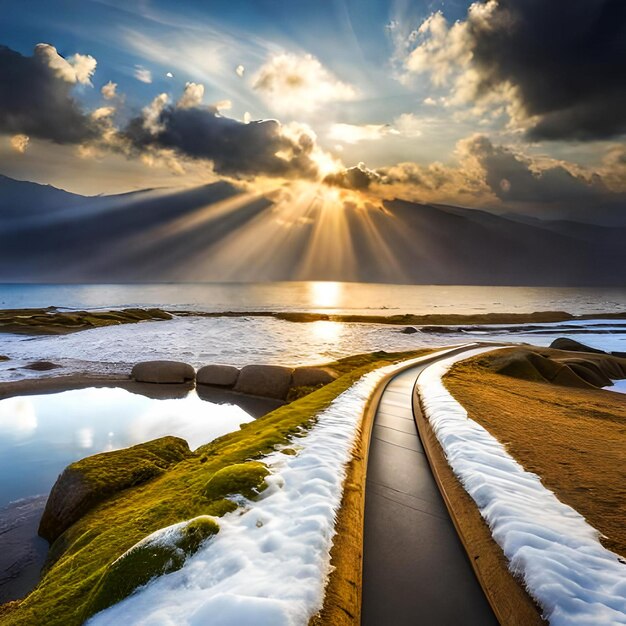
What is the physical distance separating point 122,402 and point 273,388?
7981mm

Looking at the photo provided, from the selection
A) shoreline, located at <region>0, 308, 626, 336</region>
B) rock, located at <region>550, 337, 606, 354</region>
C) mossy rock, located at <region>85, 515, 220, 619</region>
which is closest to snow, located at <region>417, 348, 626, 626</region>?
mossy rock, located at <region>85, 515, 220, 619</region>

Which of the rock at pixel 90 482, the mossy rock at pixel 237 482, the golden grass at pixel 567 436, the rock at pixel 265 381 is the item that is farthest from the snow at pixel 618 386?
the rock at pixel 90 482

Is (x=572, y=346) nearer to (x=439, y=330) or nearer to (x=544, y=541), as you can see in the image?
(x=439, y=330)

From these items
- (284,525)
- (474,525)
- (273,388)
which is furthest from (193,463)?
(273,388)

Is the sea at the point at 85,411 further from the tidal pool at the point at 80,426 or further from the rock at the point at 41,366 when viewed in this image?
the rock at the point at 41,366

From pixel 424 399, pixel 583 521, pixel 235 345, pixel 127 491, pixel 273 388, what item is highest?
pixel 583 521

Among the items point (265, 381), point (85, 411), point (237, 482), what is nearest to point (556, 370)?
point (265, 381)

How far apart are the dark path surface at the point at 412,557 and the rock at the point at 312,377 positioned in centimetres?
1215

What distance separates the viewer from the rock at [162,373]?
23766mm

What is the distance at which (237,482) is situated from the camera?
250 inches

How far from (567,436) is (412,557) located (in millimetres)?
7551

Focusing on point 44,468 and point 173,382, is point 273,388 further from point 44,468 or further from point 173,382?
point 44,468

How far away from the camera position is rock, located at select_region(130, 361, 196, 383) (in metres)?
23.8

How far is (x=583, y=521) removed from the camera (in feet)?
17.9
